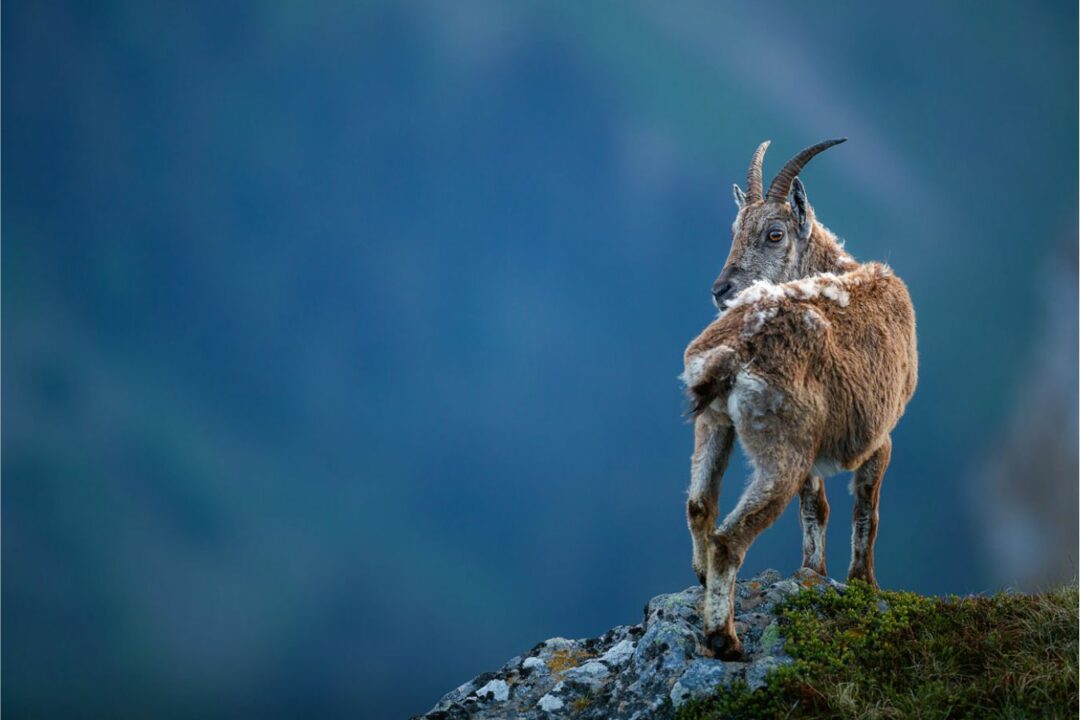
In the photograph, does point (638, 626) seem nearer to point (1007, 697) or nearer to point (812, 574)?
point (812, 574)

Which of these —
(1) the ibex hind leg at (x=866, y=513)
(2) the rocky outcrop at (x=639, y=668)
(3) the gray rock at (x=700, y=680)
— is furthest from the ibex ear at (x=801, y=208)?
(3) the gray rock at (x=700, y=680)

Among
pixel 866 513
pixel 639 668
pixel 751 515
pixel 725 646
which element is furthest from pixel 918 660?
pixel 639 668

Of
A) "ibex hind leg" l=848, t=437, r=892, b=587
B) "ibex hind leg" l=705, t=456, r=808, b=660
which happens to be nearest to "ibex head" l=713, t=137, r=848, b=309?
"ibex hind leg" l=848, t=437, r=892, b=587

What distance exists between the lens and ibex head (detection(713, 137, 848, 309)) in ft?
36.8

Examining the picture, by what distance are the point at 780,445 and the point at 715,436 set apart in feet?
2.45

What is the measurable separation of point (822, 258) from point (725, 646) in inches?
208

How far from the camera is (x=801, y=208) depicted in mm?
11344

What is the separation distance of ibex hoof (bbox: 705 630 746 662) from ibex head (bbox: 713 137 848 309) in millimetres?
4450

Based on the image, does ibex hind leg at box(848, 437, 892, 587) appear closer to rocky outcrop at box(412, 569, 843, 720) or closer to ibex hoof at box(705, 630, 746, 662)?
rocky outcrop at box(412, 569, 843, 720)

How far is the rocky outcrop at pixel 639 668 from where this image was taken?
8062 millimetres

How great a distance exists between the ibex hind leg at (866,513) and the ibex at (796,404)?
0.04 ft

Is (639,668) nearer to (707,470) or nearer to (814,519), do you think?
(707,470)

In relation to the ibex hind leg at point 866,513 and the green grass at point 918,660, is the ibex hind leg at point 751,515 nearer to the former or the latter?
the green grass at point 918,660

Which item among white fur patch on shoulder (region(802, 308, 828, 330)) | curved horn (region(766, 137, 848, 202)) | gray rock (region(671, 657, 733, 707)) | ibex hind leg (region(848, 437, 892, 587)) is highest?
curved horn (region(766, 137, 848, 202))
